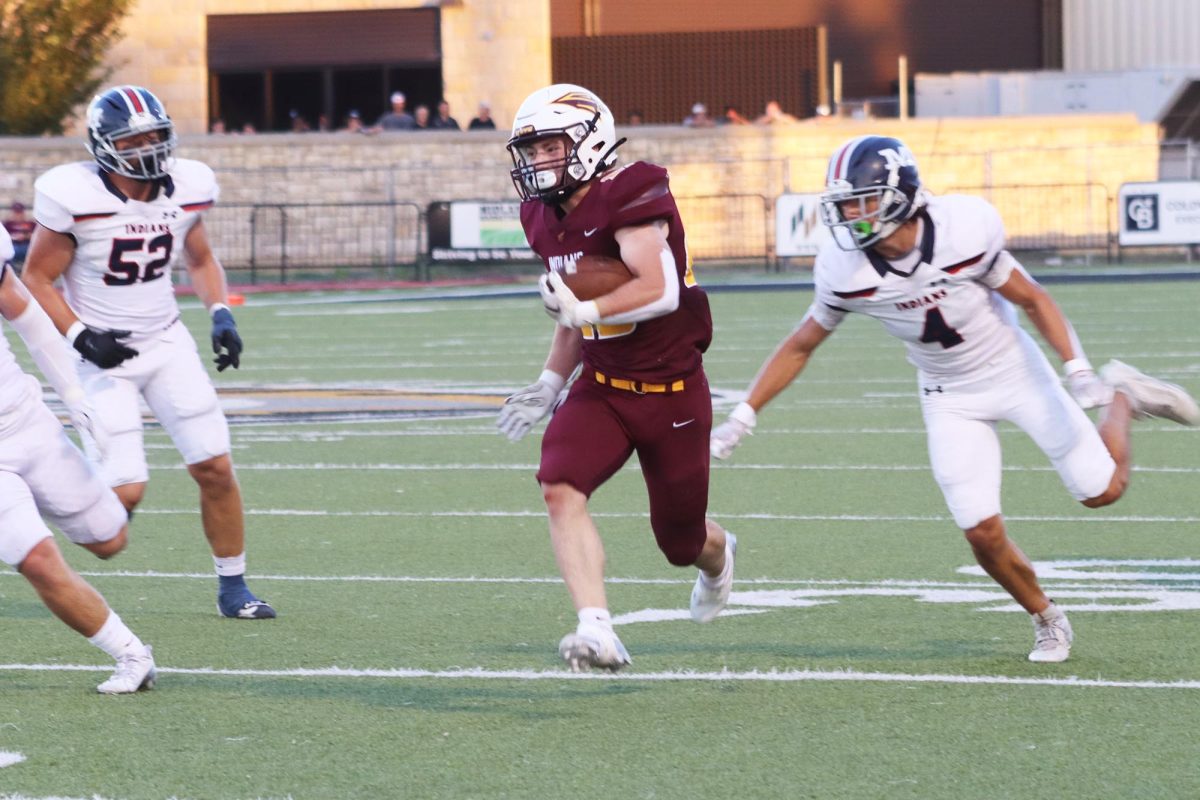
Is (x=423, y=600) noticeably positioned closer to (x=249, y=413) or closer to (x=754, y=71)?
(x=249, y=413)

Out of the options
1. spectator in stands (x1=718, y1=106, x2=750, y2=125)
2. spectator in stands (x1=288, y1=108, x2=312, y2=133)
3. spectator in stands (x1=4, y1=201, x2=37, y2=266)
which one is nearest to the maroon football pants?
spectator in stands (x1=4, y1=201, x2=37, y2=266)

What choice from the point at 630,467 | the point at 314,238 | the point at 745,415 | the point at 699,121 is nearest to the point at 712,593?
the point at 745,415

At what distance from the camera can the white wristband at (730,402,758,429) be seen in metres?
6.24

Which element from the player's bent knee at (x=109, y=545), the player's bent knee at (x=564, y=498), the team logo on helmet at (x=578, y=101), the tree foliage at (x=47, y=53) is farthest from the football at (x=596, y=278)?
the tree foliage at (x=47, y=53)

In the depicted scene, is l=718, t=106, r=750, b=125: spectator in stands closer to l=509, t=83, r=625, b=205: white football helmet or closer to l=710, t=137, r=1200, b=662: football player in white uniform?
l=710, t=137, r=1200, b=662: football player in white uniform

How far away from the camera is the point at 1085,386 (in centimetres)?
617

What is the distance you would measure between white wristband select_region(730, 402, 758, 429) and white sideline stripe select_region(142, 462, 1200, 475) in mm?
4280

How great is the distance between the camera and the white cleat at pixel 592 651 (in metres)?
5.15

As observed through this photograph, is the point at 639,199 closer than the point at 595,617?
No

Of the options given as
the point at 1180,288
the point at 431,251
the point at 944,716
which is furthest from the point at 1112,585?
the point at 431,251

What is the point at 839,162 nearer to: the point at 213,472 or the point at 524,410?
the point at 524,410

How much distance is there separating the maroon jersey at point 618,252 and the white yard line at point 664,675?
0.91 meters

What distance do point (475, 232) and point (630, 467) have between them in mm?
17036

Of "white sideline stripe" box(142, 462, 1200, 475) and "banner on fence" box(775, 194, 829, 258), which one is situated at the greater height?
"banner on fence" box(775, 194, 829, 258)
